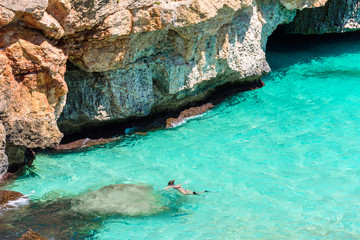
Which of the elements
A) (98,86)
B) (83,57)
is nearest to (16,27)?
(83,57)

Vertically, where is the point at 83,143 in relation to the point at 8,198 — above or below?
above

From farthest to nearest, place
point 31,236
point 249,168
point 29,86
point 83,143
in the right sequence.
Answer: point 83,143, point 249,168, point 29,86, point 31,236

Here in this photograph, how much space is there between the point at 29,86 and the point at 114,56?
225 centimetres

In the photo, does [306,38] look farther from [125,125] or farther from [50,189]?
[50,189]

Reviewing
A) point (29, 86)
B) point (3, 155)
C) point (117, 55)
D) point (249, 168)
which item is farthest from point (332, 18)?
point (3, 155)

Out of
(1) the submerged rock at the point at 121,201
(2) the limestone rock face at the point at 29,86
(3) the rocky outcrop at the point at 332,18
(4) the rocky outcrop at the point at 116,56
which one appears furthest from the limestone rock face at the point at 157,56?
(3) the rocky outcrop at the point at 332,18

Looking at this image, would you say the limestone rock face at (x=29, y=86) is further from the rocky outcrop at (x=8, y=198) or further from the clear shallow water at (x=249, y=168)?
the clear shallow water at (x=249, y=168)

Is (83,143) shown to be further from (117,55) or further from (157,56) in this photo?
(157,56)

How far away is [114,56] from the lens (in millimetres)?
9922

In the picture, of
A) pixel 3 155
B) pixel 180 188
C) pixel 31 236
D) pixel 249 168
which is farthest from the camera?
pixel 249 168

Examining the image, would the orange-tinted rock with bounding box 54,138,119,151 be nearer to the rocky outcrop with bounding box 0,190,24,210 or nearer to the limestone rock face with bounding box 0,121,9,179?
the limestone rock face with bounding box 0,121,9,179

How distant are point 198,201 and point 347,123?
5.28 m

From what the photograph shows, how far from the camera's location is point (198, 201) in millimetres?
8500

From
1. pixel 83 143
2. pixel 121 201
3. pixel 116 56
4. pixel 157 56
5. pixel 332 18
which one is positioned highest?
pixel 332 18
